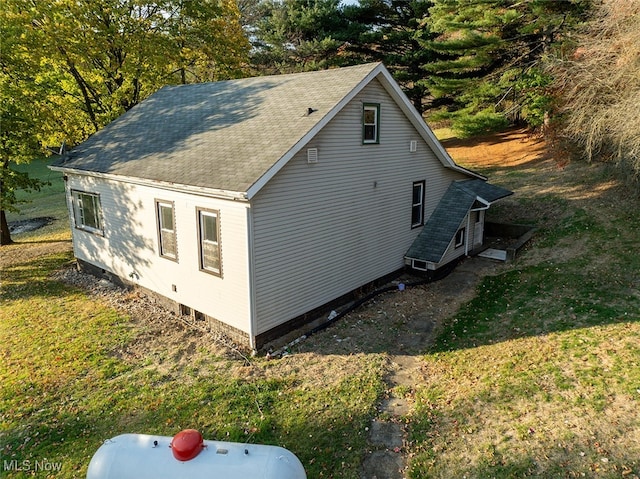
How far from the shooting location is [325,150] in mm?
11359

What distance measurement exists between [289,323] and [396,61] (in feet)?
80.9

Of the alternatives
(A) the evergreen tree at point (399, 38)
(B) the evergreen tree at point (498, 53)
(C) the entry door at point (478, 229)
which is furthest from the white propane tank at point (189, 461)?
(A) the evergreen tree at point (399, 38)

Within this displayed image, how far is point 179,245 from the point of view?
460 inches

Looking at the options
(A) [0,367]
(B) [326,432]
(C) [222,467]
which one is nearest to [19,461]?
(A) [0,367]

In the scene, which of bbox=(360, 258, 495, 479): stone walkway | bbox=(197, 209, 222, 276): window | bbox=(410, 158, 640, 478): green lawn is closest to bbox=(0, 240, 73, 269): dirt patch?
bbox=(197, 209, 222, 276): window

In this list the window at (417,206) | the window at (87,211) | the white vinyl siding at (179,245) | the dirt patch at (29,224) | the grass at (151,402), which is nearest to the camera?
the grass at (151,402)

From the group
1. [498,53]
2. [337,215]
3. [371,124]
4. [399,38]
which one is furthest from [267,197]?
[399,38]

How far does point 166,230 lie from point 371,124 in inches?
271

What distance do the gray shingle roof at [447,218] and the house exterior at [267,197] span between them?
6cm

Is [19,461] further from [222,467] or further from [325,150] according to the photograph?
[325,150]

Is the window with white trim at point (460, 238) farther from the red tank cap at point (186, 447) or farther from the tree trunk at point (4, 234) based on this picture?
the tree trunk at point (4, 234)

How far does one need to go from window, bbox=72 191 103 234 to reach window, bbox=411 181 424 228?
36.5 feet

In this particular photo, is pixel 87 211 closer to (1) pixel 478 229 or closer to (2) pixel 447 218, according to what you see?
(2) pixel 447 218

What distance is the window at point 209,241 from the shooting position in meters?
10.5
